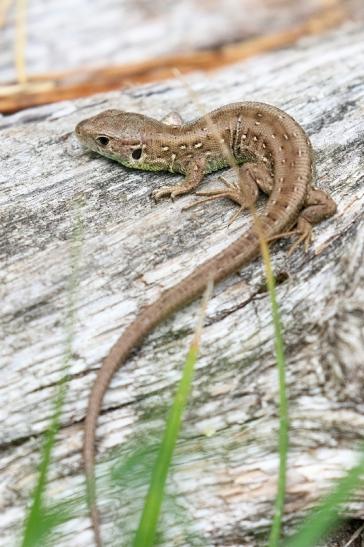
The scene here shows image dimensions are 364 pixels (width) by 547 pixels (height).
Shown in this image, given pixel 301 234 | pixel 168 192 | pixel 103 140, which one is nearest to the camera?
pixel 301 234

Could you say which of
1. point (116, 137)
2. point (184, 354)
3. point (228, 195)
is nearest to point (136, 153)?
point (116, 137)

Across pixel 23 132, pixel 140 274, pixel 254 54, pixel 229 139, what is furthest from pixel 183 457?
pixel 254 54

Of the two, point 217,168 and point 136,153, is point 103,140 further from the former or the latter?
point 217,168

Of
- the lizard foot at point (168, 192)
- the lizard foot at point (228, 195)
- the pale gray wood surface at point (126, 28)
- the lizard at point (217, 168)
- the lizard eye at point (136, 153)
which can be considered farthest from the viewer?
the pale gray wood surface at point (126, 28)

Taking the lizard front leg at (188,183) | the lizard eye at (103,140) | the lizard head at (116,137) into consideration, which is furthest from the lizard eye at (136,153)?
the lizard front leg at (188,183)

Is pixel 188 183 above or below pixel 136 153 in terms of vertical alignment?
below

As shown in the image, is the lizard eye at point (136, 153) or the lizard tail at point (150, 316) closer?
the lizard tail at point (150, 316)

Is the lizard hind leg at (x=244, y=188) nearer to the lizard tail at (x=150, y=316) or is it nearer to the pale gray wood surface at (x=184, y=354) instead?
the pale gray wood surface at (x=184, y=354)

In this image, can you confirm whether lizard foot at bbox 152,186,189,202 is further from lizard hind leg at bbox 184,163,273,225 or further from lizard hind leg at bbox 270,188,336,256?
lizard hind leg at bbox 270,188,336,256
